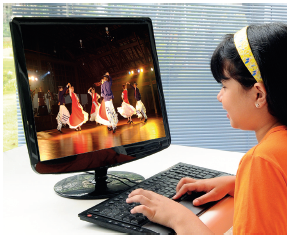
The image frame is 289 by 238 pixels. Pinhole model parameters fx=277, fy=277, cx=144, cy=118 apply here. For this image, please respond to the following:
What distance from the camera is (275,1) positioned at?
351 centimetres

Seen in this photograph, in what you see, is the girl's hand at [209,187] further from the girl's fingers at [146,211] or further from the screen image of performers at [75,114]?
the screen image of performers at [75,114]

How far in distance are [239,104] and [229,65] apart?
10 cm

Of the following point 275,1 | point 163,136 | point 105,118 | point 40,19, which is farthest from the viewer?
point 275,1

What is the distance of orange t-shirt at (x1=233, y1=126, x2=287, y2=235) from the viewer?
513 millimetres

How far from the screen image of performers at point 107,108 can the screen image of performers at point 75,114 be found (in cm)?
6

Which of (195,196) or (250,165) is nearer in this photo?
(250,165)

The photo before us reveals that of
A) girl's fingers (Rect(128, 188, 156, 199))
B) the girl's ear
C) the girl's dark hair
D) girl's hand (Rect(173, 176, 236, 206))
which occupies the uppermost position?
the girl's dark hair

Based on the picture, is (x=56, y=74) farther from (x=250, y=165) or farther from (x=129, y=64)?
(x=250, y=165)

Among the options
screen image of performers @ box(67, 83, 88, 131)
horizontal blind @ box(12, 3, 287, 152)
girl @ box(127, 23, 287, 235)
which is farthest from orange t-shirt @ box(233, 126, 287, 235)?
horizontal blind @ box(12, 3, 287, 152)

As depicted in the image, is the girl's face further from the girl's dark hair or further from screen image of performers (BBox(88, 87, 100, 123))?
screen image of performers (BBox(88, 87, 100, 123))

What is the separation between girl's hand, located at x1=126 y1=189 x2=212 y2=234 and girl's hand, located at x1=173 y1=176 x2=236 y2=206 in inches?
3.8

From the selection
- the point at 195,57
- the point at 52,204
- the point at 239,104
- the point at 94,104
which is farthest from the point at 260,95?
the point at 195,57

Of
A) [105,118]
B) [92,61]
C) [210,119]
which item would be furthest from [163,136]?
[210,119]

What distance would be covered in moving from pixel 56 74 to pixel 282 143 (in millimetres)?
592
